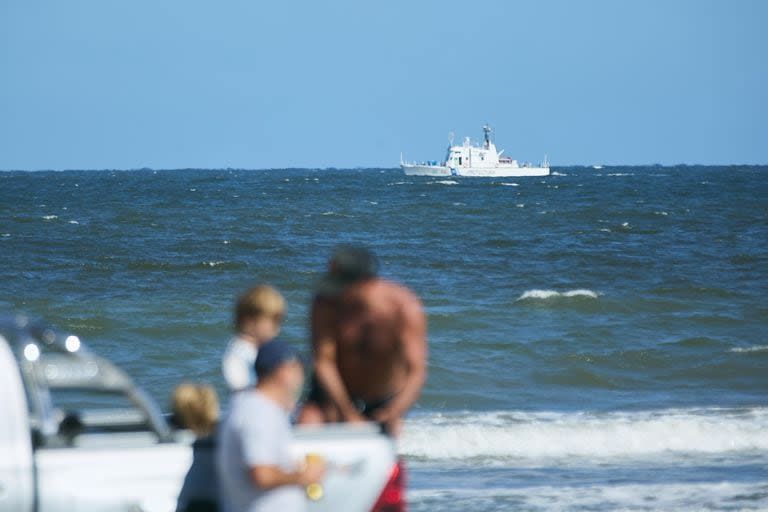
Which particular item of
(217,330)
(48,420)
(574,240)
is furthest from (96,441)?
(574,240)

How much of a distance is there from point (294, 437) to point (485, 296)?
58.2 feet

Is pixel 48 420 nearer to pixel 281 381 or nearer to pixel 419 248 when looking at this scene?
pixel 281 381

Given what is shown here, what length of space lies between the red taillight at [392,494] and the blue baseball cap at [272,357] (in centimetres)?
75

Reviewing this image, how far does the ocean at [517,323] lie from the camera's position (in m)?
10.8

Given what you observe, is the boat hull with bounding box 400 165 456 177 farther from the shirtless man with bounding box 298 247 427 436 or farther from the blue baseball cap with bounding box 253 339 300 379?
the blue baseball cap with bounding box 253 339 300 379

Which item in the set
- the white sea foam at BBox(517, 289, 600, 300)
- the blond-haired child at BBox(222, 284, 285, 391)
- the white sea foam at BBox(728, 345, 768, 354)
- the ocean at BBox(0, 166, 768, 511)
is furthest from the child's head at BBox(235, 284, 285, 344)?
the white sea foam at BBox(517, 289, 600, 300)

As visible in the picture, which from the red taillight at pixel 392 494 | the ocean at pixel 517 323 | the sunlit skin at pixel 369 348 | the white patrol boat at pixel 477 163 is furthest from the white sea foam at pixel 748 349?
the white patrol boat at pixel 477 163

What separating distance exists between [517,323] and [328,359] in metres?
14.3

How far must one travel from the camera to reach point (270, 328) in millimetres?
5520

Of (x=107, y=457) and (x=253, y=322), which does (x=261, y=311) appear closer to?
(x=253, y=322)

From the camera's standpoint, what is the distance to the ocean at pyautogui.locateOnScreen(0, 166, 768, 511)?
1077 centimetres

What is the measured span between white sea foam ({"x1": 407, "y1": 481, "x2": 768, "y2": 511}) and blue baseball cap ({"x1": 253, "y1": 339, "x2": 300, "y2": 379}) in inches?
175

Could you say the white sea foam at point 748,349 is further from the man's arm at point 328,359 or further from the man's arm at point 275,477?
the man's arm at point 275,477

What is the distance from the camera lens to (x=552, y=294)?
879 inches
